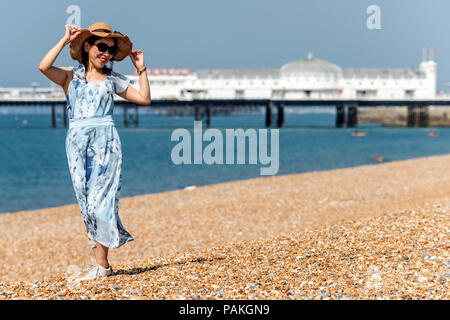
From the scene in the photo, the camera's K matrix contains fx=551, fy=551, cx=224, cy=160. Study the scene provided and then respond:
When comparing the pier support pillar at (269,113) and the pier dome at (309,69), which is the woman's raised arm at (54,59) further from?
the pier dome at (309,69)

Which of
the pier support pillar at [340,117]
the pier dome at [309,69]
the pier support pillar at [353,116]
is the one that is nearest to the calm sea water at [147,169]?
the pier support pillar at [353,116]

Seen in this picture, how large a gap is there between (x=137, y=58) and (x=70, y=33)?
564mm

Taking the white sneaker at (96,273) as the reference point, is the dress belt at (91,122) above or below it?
above

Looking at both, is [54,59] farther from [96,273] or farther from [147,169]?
[147,169]

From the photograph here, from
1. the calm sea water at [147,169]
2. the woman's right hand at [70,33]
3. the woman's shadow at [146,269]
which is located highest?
the woman's right hand at [70,33]

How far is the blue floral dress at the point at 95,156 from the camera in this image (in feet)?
13.6

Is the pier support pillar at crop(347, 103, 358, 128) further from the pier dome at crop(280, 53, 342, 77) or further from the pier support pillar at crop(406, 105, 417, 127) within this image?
the pier dome at crop(280, 53, 342, 77)

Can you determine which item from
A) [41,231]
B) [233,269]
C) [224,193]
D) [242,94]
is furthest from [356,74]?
[233,269]

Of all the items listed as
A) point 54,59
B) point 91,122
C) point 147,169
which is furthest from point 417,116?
point 54,59

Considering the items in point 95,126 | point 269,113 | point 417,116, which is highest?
point 95,126

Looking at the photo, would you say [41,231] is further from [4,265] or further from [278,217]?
[278,217]

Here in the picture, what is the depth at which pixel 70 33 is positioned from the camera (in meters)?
4.18

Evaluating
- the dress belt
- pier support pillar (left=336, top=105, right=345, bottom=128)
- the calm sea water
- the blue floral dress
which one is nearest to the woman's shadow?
the blue floral dress
